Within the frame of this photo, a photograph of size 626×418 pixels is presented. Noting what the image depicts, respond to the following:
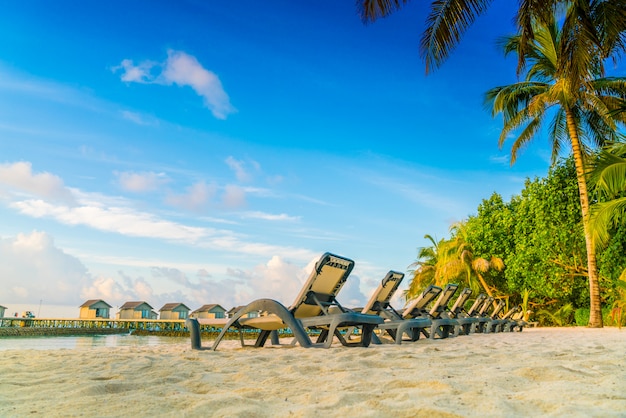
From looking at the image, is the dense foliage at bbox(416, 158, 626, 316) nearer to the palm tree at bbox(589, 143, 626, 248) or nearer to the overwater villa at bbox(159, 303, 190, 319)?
the palm tree at bbox(589, 143, 626, 248)

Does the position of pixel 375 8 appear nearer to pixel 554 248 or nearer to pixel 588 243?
pixel 588 243

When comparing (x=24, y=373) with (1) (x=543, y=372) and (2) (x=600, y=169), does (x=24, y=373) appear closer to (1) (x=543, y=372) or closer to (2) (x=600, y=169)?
(1) (x=543, y=372)

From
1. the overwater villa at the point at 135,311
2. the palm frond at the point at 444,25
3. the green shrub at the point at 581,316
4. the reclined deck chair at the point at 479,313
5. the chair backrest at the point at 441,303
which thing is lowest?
the overwater villa at the point at 135,311

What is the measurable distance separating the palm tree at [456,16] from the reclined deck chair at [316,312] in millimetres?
6146

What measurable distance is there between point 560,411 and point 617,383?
35.8 inches

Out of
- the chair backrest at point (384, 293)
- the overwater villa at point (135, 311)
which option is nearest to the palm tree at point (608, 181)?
the chair backrest at point (384, 293)

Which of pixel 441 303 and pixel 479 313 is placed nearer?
pixel 441 303

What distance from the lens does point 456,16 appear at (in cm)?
999

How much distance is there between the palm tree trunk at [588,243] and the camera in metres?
15.5

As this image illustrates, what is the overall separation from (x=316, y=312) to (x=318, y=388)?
3415 mm

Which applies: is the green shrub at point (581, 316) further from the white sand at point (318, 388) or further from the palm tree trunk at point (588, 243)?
the white sand at point (318, 388)

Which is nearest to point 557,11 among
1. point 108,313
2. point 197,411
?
point 197,411

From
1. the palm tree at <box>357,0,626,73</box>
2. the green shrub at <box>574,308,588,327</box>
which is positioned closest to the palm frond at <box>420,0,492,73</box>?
the palm tree at <box>357,0,626,73</box>

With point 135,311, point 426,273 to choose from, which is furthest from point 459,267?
point 135,311
